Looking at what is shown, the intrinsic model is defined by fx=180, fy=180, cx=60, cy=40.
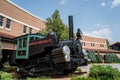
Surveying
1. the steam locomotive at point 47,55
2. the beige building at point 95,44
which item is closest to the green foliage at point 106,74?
the steam locomotive at point 47,55

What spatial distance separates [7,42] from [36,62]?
236 inches

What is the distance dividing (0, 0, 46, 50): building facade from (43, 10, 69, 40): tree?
16.0 feet

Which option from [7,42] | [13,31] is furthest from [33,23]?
[7,42]

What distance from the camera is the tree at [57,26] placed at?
81.5 feet

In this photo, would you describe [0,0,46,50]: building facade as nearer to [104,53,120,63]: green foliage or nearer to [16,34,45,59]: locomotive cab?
[16,34,45,59]: locomotive cab

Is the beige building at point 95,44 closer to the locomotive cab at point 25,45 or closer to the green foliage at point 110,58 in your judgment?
the green foliage at point 110,58

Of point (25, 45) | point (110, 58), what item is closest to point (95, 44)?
point (110, 58)

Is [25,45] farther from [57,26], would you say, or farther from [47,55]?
[57,26]

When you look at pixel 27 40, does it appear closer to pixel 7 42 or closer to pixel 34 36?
pixel 34 36

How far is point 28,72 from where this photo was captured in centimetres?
1388

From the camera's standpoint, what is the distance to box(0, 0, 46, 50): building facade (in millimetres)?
23625

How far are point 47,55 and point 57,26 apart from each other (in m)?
12.6

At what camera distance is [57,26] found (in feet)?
83.7

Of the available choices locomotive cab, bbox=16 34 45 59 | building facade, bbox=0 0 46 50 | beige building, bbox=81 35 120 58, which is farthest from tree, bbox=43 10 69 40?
beige building, bbox=81 35 120 58
